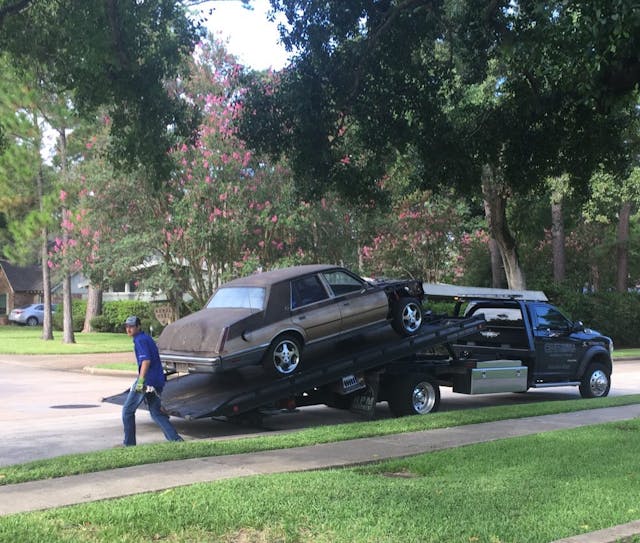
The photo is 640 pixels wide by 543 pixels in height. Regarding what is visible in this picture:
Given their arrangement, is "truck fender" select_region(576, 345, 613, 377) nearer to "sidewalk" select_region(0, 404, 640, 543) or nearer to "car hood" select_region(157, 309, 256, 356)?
"sidewalk" select_region(0, 404, 640, 543)

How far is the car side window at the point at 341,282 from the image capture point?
467 inches

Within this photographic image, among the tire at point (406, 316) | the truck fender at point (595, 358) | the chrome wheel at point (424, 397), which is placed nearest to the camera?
the tire at point (406, 316)

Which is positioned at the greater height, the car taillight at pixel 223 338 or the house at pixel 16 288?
the house at pixel 16 288

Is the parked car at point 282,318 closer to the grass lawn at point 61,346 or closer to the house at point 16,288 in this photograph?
the grass lawn at point 61,346

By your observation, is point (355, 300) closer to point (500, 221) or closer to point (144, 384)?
point (144, 384)

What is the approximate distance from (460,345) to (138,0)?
28.1 feet

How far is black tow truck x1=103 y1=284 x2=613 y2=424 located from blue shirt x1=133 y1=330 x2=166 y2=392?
105 centimetres

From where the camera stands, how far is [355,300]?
11.8 metres

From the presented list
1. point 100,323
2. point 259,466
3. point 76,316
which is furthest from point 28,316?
point 259,466

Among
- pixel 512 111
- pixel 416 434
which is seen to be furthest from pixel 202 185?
pixel 416 434

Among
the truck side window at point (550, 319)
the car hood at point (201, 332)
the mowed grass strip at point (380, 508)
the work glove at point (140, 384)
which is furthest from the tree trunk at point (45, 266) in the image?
the mowed grass strip at point (380, 508)

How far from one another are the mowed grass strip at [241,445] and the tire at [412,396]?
623 millimetres

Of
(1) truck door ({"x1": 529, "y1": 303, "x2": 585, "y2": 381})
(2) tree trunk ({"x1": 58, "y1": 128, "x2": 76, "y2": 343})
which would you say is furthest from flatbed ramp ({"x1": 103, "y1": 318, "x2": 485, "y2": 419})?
(2) tree trunk ({"x1": 58, "y1": 128, "x2": 76, "y2": 343})

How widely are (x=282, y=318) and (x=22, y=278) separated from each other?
5596cm
